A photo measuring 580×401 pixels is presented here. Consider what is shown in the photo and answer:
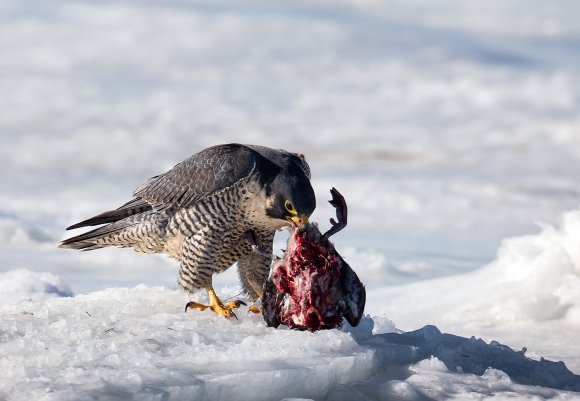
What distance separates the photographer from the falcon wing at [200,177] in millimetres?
4895

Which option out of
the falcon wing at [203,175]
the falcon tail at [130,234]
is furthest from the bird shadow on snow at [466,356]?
the falcon tail at [130,234]

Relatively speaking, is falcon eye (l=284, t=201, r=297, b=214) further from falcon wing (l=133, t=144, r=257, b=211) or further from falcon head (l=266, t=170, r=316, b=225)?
falcon wing (l=133, t=144, r=257, b=211)

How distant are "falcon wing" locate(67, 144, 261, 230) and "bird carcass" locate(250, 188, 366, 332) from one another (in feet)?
3.11

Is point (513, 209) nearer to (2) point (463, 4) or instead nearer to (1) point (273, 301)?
(1) point (273, 301)

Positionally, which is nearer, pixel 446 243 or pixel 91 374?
pixel 91 374

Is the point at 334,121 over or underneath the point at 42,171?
over

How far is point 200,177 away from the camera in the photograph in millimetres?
4977

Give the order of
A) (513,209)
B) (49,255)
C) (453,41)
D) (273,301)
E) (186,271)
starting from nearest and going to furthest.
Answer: (273,301)
(186,271)
(49,255)
(513,209)
(453,41)

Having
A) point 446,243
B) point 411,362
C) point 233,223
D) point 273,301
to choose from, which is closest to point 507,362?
point 411,362

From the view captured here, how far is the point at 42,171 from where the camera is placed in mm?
9586

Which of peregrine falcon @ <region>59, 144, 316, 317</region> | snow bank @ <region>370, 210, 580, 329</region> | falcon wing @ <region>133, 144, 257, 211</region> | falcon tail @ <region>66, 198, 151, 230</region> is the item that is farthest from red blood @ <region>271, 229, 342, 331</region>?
snow bank @ <region>370, 210, 580, 329</region>

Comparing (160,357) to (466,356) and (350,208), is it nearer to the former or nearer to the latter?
(466,356)

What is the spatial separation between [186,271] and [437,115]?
25.0 ft

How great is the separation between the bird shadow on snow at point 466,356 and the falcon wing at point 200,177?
4.12 ft
